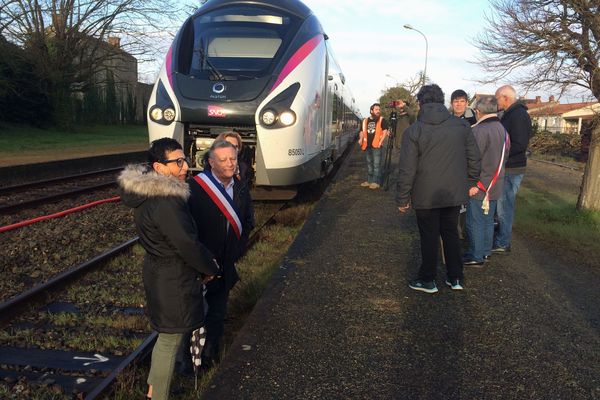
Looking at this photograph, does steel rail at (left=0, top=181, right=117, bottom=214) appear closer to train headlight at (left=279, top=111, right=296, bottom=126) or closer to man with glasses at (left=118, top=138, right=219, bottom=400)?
train headlight at (left=279, top=111, right=296, bottom=126)

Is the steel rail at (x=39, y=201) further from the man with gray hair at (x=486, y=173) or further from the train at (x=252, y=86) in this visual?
the man with gray hair at (x=486, y=173)

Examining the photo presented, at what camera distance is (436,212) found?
4.62 metres

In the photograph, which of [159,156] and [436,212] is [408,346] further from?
[159,156]

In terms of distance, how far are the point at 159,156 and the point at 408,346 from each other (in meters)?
2.10

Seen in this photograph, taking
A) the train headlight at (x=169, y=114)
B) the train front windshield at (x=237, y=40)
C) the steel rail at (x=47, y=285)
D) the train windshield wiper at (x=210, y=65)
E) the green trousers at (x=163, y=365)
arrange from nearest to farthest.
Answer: the green trousers at (x=163, y=365)
the steel rail at (x=47, y=285)
the train headlight at (x=169, y=114)
the train windshield wiper at (x=210, y=65)
the train front windshield at (x=237, y=40)

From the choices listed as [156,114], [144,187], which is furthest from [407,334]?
[156,114]

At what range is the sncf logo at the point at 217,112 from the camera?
260 inches

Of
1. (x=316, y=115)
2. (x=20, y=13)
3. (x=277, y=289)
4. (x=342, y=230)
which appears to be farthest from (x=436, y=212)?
(x=20, y=13)

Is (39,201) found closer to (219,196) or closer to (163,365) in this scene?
(219,196)

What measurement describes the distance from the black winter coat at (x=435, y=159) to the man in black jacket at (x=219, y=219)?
167cm

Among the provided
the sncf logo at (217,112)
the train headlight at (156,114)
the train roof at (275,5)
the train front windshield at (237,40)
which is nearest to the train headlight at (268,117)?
the sncf logo at (217,112)

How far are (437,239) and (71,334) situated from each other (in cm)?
307

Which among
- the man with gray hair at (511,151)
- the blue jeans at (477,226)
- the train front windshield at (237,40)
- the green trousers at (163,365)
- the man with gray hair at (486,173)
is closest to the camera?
the green trousers at (163,365)

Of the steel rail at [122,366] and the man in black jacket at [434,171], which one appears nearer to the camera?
the steel rail at [122,366]
